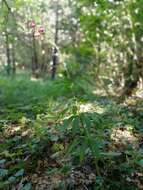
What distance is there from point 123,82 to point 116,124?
21.2 feet

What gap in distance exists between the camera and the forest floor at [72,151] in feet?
12.3

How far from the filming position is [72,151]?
3.85m

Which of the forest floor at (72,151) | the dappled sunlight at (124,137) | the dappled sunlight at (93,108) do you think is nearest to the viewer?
the forest floor at (72,151)

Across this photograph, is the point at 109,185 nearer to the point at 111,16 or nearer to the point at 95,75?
the point at 111,16

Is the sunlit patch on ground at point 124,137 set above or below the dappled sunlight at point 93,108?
below

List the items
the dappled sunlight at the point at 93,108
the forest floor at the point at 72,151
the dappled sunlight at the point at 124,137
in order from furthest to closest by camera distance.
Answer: the dappled sunlight at the point at 93,108 < the dappled sunlight at the point at 124,137 < the forest floor at the point at 72,151

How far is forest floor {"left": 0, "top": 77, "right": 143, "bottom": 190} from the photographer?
374 centimetres

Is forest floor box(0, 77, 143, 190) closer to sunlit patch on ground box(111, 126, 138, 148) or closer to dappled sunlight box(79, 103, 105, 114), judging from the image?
sunlit patch on ground box(111, 126, 138, 148)

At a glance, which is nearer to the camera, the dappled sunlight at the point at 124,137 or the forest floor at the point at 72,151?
the forest floor at the point at 72,151

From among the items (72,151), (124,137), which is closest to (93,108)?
(124,137)

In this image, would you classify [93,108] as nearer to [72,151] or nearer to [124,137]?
[124,137]

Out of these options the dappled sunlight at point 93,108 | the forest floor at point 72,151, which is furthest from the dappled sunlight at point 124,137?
the dappled sunlight at point 93,108

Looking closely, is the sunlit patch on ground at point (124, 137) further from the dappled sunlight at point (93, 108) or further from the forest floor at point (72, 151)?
the dappled sunlight at point (93, 108)

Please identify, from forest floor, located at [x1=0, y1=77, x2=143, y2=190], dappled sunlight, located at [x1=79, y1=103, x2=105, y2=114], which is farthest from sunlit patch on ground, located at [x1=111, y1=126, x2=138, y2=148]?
dappled sunlight, located at [x1=79, y1=103, x2=105, y2=114]
